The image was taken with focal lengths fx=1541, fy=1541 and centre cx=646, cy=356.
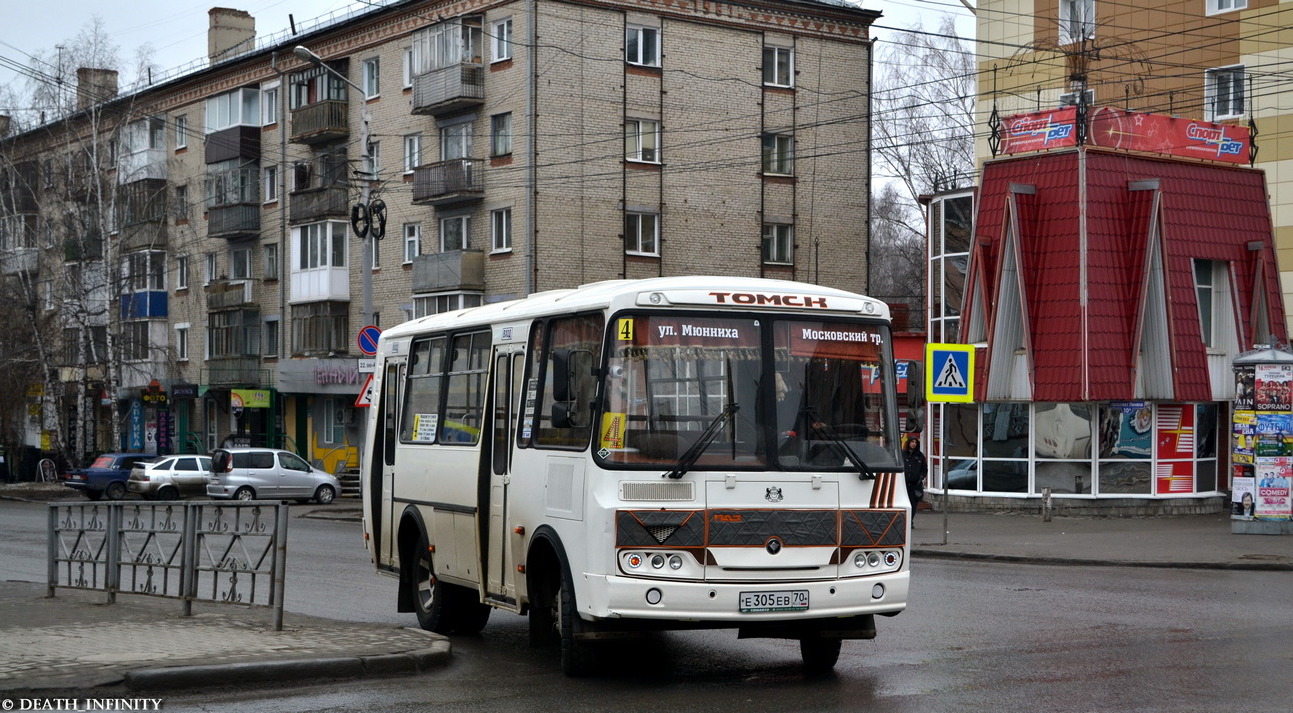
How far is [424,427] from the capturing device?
13.7m

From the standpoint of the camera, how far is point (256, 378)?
56.9 meters

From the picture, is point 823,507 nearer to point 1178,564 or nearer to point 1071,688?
point 1071,688

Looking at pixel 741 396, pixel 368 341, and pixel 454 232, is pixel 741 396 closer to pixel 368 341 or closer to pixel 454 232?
Result: pixel 368 341

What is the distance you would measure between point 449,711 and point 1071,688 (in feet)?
13.0

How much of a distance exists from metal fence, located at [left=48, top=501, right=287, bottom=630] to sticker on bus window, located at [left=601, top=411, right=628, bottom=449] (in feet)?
9.80

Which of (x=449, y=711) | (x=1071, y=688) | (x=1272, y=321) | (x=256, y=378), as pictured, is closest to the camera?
(x=449, y=711)

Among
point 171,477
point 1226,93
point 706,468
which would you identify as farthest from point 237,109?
point 706,468

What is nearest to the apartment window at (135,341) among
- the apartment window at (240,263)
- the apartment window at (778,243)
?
the apartment window at (240,263)

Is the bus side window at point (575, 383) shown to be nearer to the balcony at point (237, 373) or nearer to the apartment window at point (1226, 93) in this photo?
the apartment window at point (1226, 93)

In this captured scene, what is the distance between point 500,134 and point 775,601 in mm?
34911

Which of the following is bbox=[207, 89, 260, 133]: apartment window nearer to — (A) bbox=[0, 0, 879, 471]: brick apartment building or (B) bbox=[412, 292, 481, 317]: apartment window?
(A) bbox=[0, 0, 879, 471]: brick apartment building

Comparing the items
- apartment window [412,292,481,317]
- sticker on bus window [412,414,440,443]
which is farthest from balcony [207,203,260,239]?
sticker on bus window [412,414,440,443]

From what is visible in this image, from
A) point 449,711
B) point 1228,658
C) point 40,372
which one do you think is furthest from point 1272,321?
point 40,372

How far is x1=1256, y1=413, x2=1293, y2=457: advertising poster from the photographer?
79.2 ft
